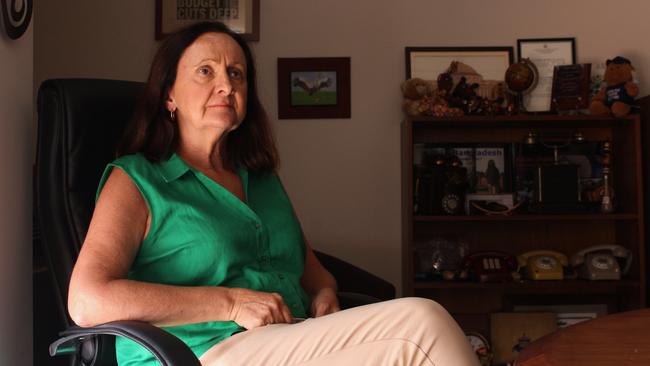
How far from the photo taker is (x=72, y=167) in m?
1.77

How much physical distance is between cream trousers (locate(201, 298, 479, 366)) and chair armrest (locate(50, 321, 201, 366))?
0.16m

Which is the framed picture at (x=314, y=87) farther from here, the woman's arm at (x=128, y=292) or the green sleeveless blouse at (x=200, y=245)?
the woman's arm at (x=128, y=292)

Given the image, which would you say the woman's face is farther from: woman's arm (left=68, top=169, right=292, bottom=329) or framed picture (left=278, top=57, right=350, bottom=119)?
framed picture (left=278, top=57, right=350, bottom=119)

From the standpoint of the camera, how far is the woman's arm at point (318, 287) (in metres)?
1.89

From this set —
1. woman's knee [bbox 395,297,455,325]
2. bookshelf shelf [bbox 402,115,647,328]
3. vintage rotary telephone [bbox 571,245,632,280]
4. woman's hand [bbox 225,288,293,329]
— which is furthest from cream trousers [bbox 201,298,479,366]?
vintage rotary telephone [bbox 571,245,632,280]

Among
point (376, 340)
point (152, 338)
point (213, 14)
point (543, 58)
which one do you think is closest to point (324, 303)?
point (376, 340)

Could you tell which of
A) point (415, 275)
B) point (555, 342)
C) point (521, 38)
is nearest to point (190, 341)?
point (555, 342)

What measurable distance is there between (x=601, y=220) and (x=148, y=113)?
2.23 meters

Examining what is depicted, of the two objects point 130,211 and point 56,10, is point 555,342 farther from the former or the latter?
point 56,10

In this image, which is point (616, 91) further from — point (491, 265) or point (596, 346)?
point (596, 346)

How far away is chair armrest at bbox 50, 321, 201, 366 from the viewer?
133 cm

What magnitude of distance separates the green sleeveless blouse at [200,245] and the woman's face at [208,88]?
5.0 inches

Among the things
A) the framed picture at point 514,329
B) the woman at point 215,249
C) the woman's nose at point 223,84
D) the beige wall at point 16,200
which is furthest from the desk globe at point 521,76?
the beige wall at point 16,200

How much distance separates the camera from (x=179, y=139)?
6.34 ft
